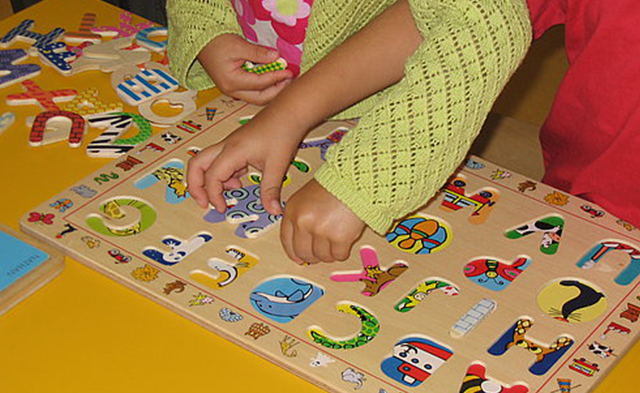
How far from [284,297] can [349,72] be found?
24 centimetres

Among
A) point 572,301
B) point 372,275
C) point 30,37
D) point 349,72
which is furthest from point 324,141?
point 30,37

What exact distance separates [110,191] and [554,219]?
0.41m

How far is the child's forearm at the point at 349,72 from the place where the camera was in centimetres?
83

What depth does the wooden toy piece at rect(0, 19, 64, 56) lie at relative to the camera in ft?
3.50

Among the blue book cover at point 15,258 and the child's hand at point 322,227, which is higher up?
the child's hand at point 322,227

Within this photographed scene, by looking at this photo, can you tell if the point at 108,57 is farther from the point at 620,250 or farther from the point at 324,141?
the point at 620,250

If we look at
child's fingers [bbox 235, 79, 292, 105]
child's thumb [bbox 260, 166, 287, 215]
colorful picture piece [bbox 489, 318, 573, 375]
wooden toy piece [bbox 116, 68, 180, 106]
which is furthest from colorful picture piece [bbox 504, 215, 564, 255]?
wooden toy piece [bbox 116, 68, 180, 106]

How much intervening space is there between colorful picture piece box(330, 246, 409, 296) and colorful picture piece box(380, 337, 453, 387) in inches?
2.5

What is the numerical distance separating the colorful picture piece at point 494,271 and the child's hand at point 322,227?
0.33 feet

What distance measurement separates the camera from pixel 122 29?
1.11 meters

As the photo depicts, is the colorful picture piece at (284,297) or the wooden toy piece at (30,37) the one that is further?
the wooden toy piece at (30,37)

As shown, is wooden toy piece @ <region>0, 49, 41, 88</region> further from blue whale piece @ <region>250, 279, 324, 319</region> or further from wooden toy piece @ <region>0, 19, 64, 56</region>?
blue whale piece @ <region>250, 279, 324, 319</region>

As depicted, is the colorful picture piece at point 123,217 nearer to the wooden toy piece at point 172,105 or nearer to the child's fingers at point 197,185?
the child's fingers at point 197,185

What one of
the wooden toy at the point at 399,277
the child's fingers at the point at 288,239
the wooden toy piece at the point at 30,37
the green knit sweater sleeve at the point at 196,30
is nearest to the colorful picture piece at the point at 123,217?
the wooden toy at the point at 399,277
